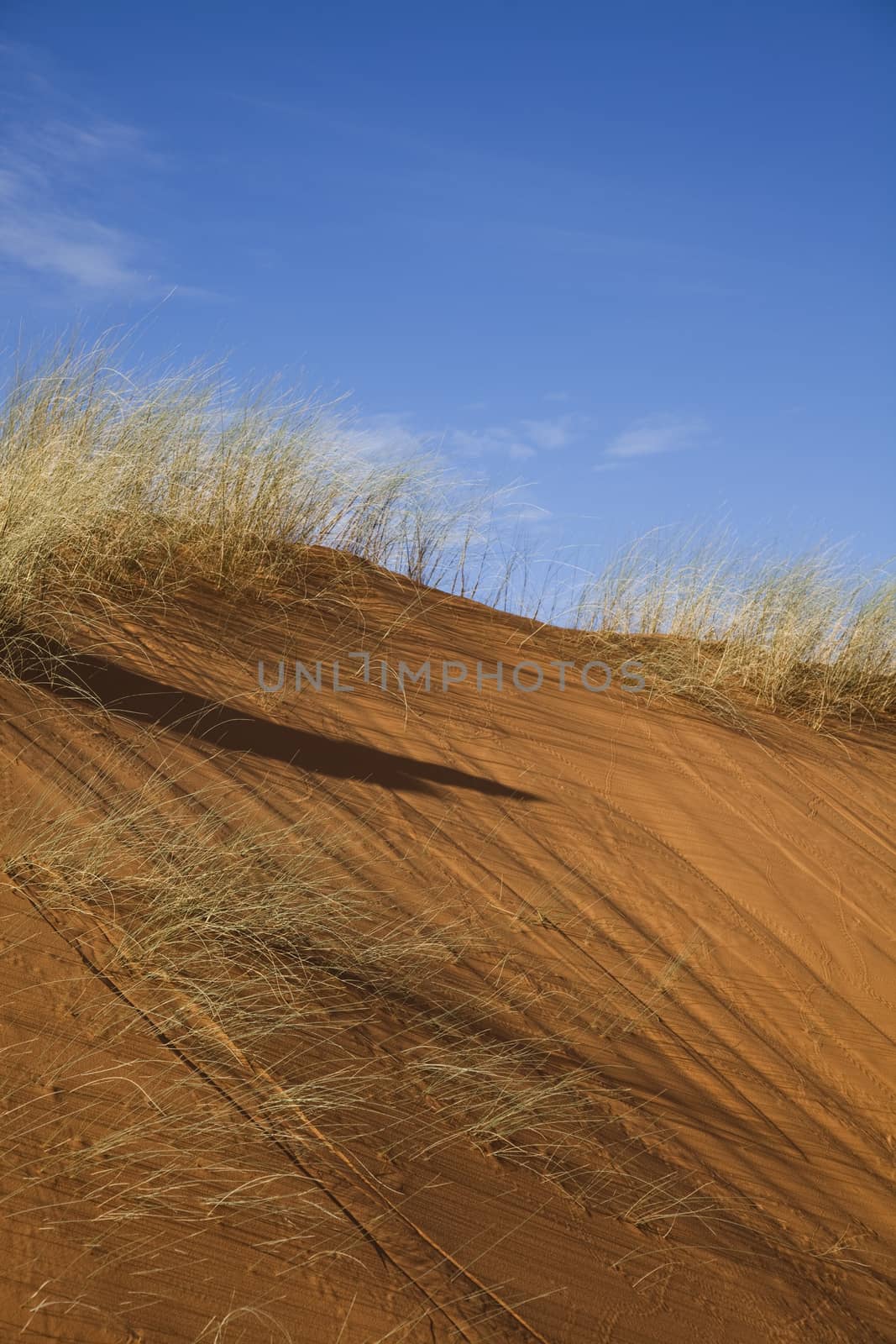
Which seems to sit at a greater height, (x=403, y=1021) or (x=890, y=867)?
(x=890, y=867)

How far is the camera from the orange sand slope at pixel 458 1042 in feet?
7.20

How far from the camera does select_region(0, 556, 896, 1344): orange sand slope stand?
7.20 feet

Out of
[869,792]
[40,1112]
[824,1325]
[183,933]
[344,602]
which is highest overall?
[344,602]

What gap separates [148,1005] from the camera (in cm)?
275

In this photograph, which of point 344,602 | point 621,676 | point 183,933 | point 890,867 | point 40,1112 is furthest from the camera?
point 621,676

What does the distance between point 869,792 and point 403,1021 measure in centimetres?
446

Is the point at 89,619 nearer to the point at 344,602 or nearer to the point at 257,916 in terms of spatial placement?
the point at 344,602

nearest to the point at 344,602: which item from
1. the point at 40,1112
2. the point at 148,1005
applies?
the point at 148,1005

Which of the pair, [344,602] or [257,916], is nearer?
[257,916]

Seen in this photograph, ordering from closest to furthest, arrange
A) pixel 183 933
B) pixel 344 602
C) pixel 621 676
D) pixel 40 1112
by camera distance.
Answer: pixel 40 1112 < pixel 183 933 < pixel 344 602 < pixel 621 676

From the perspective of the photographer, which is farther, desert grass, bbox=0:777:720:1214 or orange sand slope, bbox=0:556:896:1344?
desert grass, bbox=0:777:720:1214

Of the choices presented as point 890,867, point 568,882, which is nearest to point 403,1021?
point 568,882

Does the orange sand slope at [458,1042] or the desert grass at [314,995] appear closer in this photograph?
the orange sand slope at [458,1042]

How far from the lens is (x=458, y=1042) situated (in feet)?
10.2
